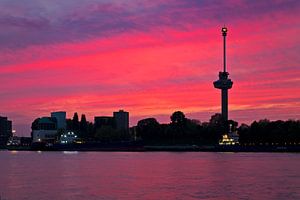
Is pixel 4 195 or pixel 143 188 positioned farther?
Answer: pixel 143 188

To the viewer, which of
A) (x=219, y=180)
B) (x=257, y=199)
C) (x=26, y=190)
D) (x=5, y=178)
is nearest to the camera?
(x=257, y=199)

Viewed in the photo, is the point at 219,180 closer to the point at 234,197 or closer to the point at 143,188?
the point at 143,188

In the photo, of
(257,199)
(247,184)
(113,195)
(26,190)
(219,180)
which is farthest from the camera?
(219,180)

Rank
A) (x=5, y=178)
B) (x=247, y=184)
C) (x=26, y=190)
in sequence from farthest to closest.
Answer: (x=5, y=178)
(x=247, y=184)
(x=26, y=190)

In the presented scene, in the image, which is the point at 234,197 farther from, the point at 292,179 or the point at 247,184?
the point at 292,179

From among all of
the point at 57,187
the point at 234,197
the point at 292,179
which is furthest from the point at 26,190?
the point at 292,179

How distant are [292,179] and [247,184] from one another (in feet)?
36.0

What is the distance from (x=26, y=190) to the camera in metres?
74.9

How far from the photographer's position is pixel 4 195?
229 ft

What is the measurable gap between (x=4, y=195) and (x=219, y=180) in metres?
31.7

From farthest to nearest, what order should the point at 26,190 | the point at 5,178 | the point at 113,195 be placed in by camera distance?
the point at 5,178 → the point at 26,190 → the point at 113,195

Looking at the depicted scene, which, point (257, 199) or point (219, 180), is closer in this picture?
point (257, 199)

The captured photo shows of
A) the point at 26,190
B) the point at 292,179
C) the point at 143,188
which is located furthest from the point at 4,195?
the point at 292,179

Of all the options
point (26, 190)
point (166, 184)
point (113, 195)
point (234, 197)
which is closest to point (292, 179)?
point (166, 184)
